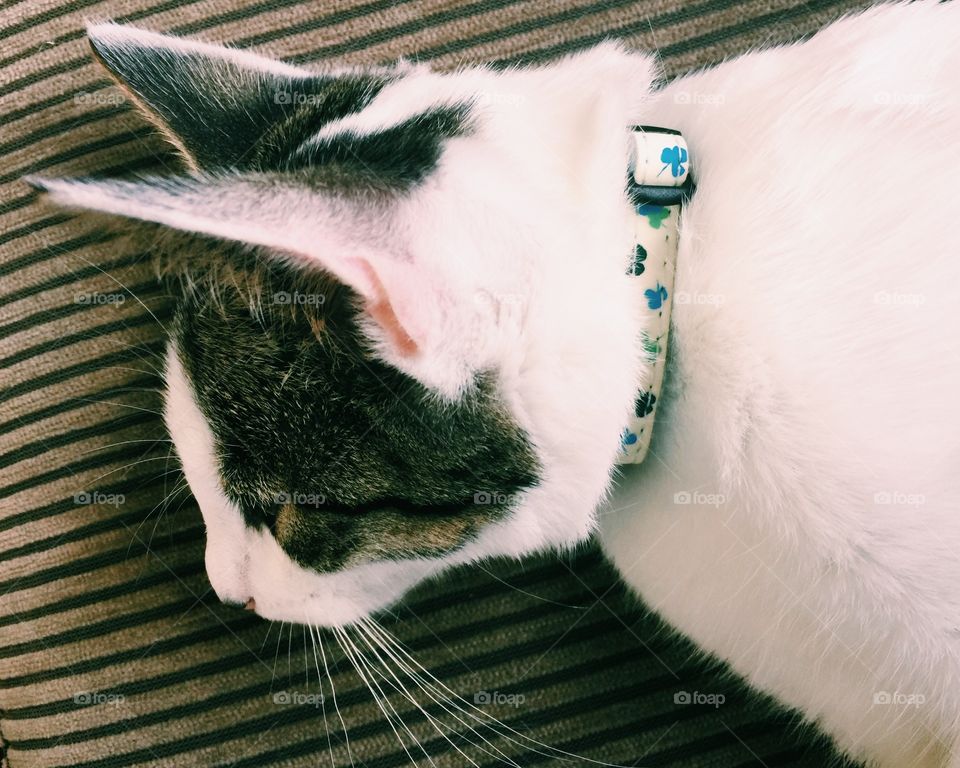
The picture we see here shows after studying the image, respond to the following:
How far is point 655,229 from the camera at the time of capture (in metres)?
0.58

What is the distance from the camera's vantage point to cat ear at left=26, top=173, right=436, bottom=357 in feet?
1.08

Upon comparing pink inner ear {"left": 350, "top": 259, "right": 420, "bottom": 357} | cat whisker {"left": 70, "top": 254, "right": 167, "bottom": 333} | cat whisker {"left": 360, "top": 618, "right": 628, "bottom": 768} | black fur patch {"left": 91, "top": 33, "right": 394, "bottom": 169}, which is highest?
black fur patch {"left": 91, "top": 33, "right": 394, "bottom": 169}

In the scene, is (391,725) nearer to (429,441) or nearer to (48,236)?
(429,441)

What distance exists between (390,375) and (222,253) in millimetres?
151

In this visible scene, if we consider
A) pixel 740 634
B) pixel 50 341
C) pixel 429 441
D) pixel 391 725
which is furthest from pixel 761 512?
pixel 50 341

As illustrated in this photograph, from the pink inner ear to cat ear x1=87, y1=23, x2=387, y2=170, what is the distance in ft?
0.79

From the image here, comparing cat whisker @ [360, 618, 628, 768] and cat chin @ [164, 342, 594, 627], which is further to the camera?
cat whisker @ [360, 618, 628, 768]

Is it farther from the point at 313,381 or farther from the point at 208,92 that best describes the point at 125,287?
the point at 313,381

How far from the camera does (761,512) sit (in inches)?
22.5

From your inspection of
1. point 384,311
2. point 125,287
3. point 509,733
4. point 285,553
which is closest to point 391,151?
point 384,311

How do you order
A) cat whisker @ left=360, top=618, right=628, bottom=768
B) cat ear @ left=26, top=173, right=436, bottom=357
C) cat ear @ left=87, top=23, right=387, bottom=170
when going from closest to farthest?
cat ear @ left=26, top=173, right=436, bottom=357, cat ear @ left=87, top=23, right=387, bottom=170, cat whisker @ left=360, top=618, right=628, bottom=768

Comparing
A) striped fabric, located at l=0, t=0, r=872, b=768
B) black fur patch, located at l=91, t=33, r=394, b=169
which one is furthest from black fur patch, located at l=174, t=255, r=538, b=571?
striped fabric, located at l=0, t=0, r=872, b=768

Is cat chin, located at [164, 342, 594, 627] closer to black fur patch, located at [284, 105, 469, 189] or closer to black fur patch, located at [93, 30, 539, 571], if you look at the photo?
black fur patch, located at [93, 30, 539, 571]

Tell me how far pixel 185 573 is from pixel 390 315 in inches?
27.5
